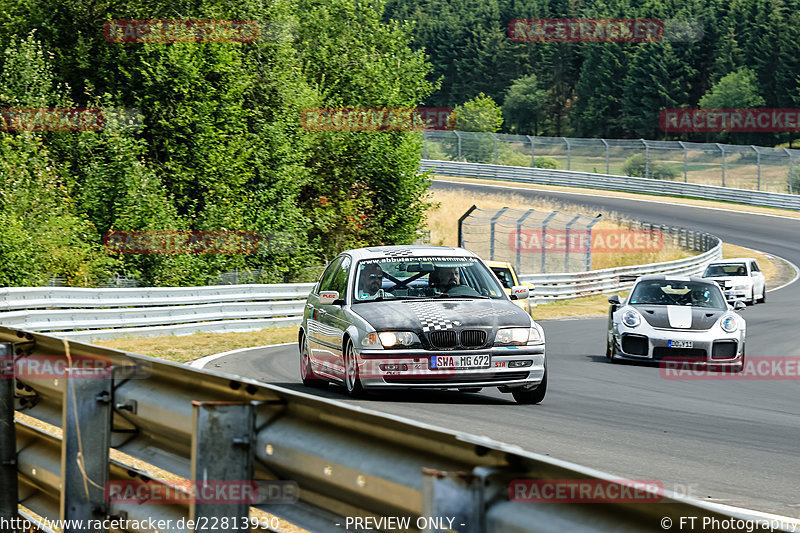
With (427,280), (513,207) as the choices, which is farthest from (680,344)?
(513,207)

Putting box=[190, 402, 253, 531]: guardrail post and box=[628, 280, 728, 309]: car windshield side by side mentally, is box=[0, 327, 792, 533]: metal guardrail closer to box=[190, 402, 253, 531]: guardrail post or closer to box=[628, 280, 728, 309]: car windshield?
box=[190, 402, 253, 531]: guardrail post

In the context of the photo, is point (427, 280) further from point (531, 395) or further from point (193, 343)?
point (193, 343)

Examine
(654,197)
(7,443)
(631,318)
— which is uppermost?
(7,443)

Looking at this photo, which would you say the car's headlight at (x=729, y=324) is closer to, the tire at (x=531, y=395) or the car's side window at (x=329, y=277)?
the tire at (x=531, y=395)

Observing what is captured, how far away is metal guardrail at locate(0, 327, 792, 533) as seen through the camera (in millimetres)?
2275

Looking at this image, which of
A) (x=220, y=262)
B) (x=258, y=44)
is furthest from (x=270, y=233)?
(x=258, y=44)

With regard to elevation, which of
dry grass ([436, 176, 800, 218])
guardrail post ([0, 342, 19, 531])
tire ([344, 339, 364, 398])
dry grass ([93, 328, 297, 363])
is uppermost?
guardrail post ([0, 342, 19, 531])

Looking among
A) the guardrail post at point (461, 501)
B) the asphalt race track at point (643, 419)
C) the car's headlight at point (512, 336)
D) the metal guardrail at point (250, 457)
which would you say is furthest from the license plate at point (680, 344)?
the guardrail post at point (461, 501)

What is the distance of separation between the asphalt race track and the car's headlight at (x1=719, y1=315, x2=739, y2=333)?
1.06m

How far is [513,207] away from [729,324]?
3963cm

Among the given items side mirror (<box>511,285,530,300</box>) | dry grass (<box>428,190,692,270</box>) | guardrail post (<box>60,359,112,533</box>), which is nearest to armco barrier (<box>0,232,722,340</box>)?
side mirror (<box>511,285,530,300</box>)

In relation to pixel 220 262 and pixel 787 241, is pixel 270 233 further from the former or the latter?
pixel 787 241

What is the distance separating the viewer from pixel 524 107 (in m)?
132

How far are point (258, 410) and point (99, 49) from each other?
100 ft
